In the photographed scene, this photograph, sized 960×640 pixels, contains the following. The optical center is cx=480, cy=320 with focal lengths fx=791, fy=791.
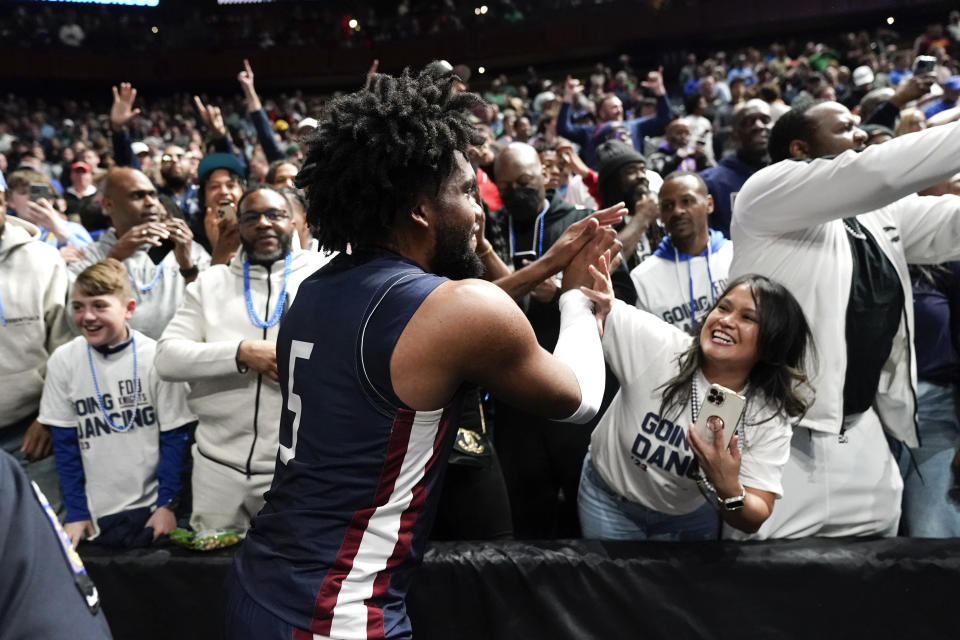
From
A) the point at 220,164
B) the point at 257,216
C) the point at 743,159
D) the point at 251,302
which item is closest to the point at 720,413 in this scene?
the point at 251,302

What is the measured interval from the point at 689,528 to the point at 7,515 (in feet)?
6.87

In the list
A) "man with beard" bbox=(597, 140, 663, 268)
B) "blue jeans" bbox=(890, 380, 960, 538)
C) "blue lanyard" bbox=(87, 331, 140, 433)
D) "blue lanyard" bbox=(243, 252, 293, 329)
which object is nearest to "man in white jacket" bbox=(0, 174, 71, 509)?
"blue lanyard" bbox=(87, 331, 140, 433)

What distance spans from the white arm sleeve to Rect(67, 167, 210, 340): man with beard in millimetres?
2017

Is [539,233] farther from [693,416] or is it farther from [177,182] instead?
[177,182]

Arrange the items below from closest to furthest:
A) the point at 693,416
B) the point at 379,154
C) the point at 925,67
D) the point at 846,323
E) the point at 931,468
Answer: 1. the point at 379,154
2. the point at 693,416
3. the point at 846,323
4. the point at 931,468
5. the point at 925,67

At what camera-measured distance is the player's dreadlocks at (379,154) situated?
160 centimetres

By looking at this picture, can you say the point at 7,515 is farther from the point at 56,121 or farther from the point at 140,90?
the point at 140,90

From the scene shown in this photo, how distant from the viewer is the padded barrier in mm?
2352

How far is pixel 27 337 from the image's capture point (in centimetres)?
316

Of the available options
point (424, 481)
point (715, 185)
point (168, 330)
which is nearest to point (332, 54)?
point (715, 185)

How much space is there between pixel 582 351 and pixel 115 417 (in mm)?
1919

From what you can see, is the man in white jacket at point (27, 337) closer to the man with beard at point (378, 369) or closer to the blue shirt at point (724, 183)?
the man with beard at point (378, 369)

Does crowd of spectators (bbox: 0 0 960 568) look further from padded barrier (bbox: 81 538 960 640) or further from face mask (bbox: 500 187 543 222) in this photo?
padded barrier (bbox: 81 538 960 640)

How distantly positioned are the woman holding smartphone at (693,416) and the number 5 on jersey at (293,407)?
31.9 inches
